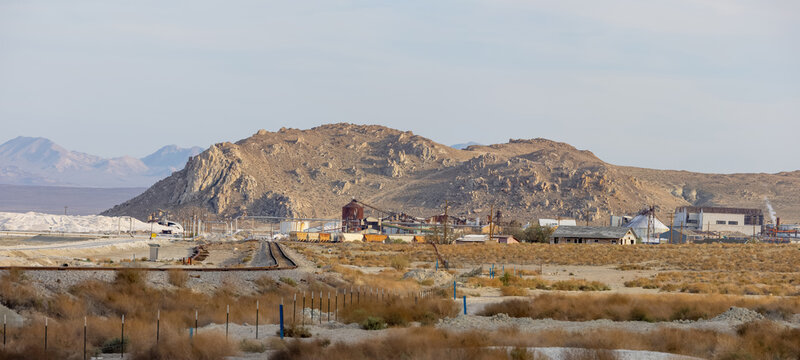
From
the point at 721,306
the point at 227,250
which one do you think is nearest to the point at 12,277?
the point at 721,306

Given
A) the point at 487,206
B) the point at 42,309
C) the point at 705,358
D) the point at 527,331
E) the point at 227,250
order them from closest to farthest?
1. the point at 705,358
2. the point at 527,331
3. the point at 42,309
4. the point at 227,250
5. the point at 487,206

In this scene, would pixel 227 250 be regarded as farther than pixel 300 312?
Yes

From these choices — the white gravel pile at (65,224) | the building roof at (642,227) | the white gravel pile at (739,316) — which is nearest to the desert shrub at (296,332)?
the white gravel pile at (739,316)

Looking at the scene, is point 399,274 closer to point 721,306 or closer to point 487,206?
point 721,306

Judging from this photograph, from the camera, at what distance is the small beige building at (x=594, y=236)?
101m

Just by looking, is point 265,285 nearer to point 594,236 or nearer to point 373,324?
point 373,324

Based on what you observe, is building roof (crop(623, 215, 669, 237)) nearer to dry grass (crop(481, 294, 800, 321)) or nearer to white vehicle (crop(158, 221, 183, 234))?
white vehicle (crop(158, 221, 183, 234))

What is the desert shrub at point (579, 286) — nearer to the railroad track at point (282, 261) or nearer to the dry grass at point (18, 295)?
the railroad track at point (282, 261)

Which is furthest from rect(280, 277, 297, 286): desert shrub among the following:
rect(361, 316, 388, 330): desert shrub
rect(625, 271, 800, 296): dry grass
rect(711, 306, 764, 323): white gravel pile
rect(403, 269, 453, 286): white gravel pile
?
rect(625, 271, 800, 296): dry grass

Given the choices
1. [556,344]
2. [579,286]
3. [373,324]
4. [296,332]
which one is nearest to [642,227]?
[579,286]

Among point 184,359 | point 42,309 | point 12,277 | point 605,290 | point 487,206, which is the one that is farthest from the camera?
point 487,206

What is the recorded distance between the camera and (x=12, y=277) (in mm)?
26422

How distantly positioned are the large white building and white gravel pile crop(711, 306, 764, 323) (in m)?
144

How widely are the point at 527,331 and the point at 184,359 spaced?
8.93 meters
